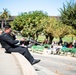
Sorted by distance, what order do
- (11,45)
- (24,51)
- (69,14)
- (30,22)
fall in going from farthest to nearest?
(30,22) < (69,14) < (11,45) < (24,51)

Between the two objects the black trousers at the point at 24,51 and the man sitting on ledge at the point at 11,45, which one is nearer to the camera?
the black trousers at the point at 24,51

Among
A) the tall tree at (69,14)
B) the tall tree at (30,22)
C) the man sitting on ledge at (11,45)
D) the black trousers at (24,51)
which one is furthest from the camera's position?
the tall tree at (30,22)

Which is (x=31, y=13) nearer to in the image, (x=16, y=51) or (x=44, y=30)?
(x=44, y=30)

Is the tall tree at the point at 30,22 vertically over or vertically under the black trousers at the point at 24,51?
over

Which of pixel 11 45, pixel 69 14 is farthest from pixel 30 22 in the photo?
pixel 11 45

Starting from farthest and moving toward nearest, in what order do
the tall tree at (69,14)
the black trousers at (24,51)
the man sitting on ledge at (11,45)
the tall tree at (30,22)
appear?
the tall tree at (30,22) < the tall tree at (69,14) < the man sitting on ledge at (11,45) < the black trousers at (24,51)

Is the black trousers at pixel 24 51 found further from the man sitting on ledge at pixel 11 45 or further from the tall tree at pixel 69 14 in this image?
the tall tree at pixel 69 14

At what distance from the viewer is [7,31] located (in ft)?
33.3

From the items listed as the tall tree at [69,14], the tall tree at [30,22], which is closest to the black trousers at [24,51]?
the tall tree at [69,14]

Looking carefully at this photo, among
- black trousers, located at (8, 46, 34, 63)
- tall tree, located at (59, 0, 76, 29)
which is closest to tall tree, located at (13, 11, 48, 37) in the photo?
tall tree, located at (59, 0, 76, 29)

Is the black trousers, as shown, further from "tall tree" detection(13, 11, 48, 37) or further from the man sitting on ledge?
"tall tree" detection(13, 11, 48, 37)

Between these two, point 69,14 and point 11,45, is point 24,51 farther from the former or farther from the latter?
point 69,14

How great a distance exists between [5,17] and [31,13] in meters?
47.8

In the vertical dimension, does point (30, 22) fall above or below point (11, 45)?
above
